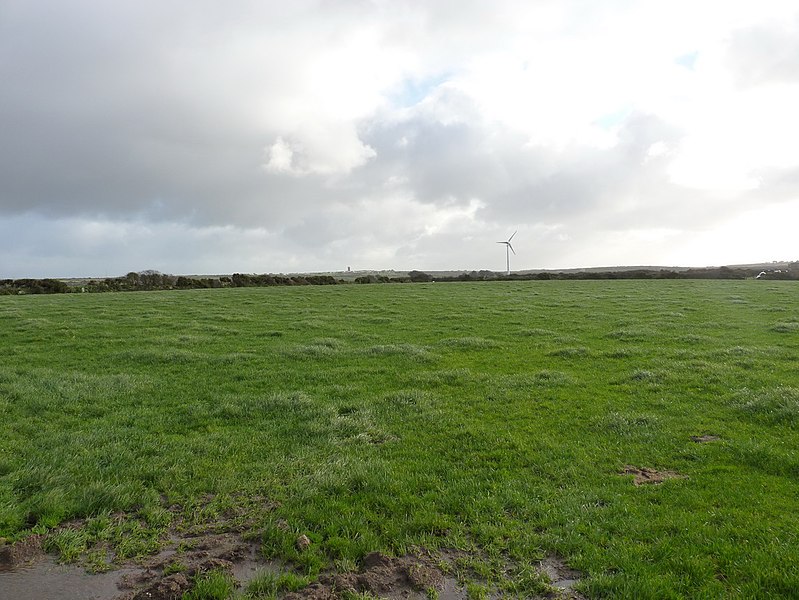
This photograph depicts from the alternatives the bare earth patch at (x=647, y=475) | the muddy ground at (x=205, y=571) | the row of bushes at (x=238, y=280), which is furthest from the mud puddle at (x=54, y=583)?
the row of bushes at (x=238, y=280)

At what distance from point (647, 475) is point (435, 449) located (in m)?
3.81

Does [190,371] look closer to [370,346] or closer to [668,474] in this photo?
[370,346]

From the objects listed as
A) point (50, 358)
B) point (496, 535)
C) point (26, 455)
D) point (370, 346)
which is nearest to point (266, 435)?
point (26, 455)

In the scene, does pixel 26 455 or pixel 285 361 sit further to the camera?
pixel 285 361

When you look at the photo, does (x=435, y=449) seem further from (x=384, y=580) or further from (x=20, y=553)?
(x=20, y=553)

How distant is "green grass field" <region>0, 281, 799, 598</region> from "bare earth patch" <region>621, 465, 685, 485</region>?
15 centimetres

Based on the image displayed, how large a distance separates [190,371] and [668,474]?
14.5m

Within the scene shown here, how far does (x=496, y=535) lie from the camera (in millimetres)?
6730

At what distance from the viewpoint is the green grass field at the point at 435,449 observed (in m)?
6.50

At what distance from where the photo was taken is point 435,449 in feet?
32.4

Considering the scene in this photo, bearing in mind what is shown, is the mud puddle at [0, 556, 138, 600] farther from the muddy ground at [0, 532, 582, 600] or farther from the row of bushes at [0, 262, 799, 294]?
the row of bushes at [0, 262, 799, 294]

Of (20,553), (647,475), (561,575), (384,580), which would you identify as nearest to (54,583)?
(20,553)

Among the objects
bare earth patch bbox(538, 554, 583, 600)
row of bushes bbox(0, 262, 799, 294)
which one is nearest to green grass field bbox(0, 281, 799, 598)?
bare earth patch bbox(538, 554, 583, 600)

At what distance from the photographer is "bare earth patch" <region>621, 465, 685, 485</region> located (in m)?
8.41
